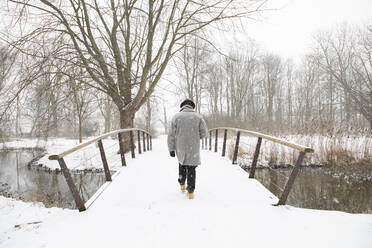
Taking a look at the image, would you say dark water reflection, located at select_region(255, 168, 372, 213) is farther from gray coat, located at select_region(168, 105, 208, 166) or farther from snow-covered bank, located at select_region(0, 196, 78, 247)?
snow-covered bank, located at select_region(0, 196, 78, 247)

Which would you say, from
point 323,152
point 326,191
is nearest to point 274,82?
point 323,152

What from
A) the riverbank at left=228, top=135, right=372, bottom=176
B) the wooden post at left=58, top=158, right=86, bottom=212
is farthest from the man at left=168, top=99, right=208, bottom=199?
the riverbank at left=228, top=135, right=372, bottom=176

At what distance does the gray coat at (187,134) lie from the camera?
3053mm

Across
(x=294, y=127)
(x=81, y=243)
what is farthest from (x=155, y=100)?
(x=81, y=243)

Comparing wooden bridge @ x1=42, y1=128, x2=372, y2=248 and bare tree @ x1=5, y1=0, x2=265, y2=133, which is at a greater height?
bare tree @ x1=5, y1=0, x2=265, y2=133

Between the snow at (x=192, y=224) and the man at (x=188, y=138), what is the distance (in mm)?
451

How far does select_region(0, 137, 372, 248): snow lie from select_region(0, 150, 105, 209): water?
3.64 m

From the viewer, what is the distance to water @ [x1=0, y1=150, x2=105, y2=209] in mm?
6061

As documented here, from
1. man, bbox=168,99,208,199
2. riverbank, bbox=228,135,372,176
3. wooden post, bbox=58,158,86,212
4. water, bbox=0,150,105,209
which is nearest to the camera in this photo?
wooden post, bbox=58,158,86,212

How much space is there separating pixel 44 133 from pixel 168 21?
5.58 meters

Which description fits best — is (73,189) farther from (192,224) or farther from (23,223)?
(192,224)

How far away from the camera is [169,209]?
2627 mm

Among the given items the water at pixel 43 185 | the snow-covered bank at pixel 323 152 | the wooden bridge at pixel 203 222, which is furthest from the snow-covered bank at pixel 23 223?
the snow-covered bank at pixel 323 152

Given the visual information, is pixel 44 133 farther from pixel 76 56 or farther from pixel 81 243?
pixel 81 243
